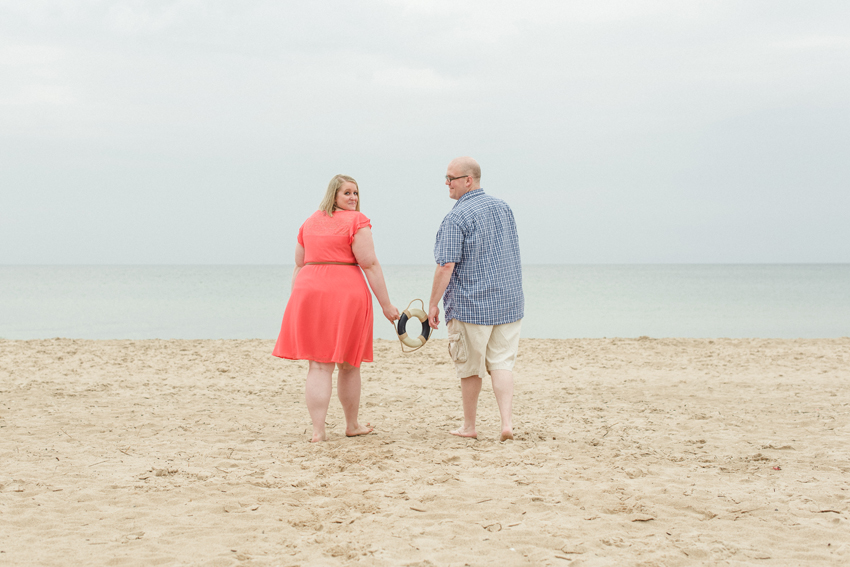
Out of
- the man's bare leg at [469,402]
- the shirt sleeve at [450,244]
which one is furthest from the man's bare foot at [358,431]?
the shirt sleeve at [450,244]

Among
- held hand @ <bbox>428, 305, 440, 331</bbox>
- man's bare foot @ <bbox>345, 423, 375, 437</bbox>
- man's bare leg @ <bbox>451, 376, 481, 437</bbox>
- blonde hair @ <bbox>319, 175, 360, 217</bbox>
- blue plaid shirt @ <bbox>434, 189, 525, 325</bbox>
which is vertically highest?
blonde hair @ <bbox>319, 175, 360, 217</bbox>

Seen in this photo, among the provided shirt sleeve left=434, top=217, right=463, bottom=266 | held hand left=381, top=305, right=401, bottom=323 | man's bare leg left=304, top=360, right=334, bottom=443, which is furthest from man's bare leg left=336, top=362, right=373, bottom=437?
shirt sleeve left=434, top=217, right=463, bottom=266

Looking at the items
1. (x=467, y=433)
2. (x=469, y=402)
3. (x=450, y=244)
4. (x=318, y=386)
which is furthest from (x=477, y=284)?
(x=318, y=386)

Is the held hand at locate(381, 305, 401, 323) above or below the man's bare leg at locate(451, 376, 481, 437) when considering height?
above

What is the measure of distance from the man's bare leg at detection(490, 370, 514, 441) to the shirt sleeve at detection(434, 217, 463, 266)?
88 cm

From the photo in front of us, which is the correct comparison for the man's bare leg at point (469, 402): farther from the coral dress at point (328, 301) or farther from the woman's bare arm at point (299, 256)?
the woman's bare arm at point (299, 256)

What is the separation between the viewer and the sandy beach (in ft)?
9.05

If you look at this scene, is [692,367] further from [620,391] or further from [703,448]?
[703,448]

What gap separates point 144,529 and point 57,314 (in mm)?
22237

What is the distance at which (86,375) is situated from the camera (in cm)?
772

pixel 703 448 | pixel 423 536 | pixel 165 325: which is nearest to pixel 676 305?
pixel 165 325

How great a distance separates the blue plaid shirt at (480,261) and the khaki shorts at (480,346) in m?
0.06

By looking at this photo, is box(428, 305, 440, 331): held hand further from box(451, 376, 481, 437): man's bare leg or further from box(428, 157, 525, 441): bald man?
box(451, 376, 481, 437): man's bare leg

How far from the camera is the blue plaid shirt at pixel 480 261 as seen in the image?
4.45m
